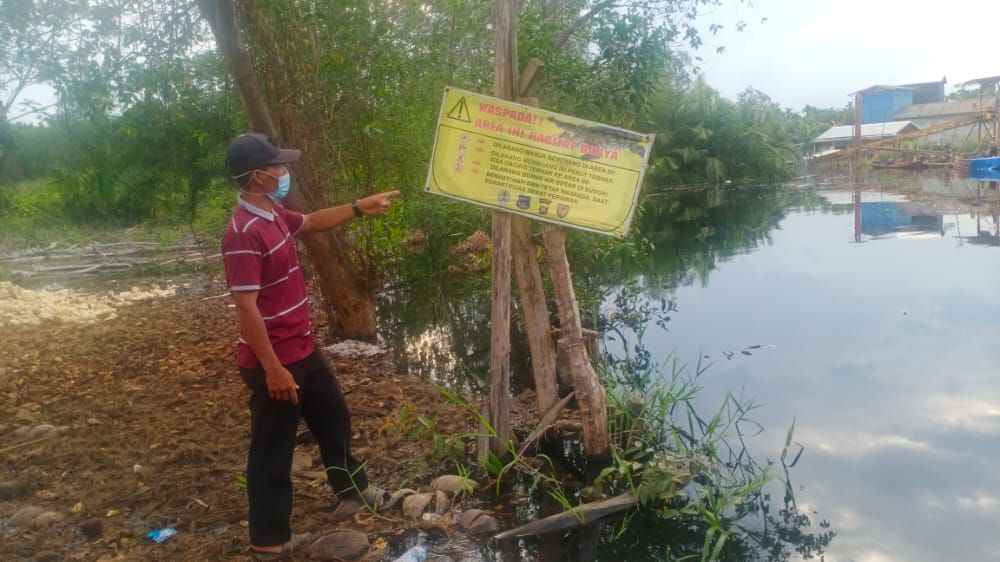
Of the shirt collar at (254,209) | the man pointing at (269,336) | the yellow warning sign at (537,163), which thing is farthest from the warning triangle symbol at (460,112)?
the shirt collar at (254,209)

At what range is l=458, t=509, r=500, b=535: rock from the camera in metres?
3.80

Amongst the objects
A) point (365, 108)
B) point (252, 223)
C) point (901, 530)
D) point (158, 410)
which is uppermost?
point (365, 108)

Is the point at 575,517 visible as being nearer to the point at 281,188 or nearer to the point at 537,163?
the point at 537,163

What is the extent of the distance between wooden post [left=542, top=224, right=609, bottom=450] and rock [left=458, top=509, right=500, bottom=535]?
0.92 metres

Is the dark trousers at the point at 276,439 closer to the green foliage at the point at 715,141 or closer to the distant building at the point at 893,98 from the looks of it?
the green foliage at the point at 715,141

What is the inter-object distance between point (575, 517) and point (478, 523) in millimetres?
517

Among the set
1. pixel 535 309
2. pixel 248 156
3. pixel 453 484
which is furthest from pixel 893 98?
pixel 248 156

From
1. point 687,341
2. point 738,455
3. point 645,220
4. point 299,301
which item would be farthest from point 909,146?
point 299,301

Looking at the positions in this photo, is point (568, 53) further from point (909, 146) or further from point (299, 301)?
point (909, 146)

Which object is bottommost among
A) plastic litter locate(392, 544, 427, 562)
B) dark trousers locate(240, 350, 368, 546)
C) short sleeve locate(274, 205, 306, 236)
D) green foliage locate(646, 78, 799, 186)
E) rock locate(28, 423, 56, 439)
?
plastic litter locate(392, 544, 427, 562)

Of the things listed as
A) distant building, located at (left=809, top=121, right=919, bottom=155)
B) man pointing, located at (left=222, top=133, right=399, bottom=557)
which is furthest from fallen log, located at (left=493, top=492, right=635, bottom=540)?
distant building, located at (left=809, top=121, right=919, bottom=155)

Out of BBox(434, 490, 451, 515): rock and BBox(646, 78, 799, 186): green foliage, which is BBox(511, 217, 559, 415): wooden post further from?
BBox(646, 78, 799, 186): green foliage

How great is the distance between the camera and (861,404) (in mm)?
5855

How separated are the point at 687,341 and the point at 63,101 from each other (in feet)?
20.0
